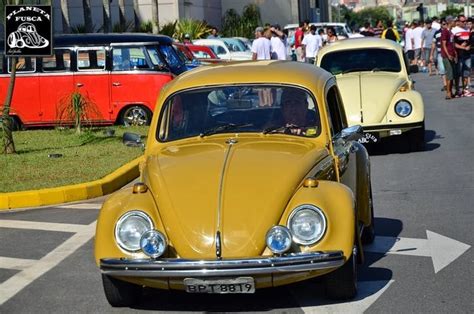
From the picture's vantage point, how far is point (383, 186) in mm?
12844

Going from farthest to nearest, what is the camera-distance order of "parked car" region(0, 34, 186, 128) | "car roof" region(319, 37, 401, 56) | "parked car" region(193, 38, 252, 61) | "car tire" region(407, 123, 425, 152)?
1. "parked car" region(193, 38, 252, 61)
2. "parked car" region(0, 34, 186, 128)
3. "car roof" region(319, 37, 401, 56)
4. "car tire" region(407, 123, 425, 152)

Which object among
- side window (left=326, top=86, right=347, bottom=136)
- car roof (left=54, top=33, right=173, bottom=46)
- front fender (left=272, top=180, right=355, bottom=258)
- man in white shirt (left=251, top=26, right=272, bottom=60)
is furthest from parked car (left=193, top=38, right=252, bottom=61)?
front fender (left=272, top=180, right=355, bottom=258)

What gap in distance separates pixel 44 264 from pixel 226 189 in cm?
259

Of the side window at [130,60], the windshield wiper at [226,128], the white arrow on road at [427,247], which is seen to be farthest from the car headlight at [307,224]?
the side window at [130,60]

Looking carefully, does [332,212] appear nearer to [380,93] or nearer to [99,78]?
[380,93]

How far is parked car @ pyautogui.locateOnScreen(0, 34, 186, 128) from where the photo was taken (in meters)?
21.3

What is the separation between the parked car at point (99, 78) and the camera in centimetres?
2131

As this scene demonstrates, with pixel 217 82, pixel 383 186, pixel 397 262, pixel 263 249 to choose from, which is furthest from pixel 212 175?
pixel 383 186

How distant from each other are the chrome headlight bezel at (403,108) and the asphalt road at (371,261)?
146 centimetres

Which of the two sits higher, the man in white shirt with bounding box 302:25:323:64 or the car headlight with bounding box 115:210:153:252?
the man in white shirt with bounding box 302:25:323:64

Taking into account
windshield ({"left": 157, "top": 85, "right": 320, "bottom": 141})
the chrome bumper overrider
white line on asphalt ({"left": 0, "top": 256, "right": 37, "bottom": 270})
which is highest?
windshield ({"left": 157, "top": 85, "right": 320, "bottom": 141})

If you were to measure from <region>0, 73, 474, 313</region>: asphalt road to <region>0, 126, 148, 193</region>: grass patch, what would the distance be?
45.4 inches

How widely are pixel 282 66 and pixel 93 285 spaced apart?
7.91 ft

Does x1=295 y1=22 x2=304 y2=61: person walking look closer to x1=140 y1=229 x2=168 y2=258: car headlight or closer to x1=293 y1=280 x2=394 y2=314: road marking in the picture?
x1=293 y1=280 x2=394 y2=314: road marking
